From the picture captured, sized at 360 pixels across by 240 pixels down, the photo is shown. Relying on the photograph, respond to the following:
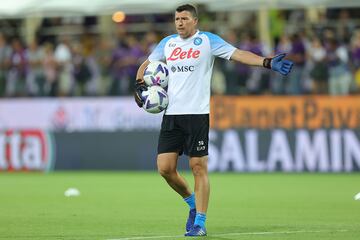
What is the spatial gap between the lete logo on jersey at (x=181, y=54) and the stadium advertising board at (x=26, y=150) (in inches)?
587

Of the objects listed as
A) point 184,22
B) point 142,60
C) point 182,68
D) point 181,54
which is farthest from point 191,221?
point 142,60

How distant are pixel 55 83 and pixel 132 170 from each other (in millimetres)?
3456

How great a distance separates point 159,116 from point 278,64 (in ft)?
47.8

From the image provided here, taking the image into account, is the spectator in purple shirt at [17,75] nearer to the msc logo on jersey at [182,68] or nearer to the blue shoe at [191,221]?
the msc logo on jersey at [182,68]

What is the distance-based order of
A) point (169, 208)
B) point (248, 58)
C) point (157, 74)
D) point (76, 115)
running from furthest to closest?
1. point (76, 115)
2. point (169, 208)
3. point (157, 74)
4. point (248, 58)

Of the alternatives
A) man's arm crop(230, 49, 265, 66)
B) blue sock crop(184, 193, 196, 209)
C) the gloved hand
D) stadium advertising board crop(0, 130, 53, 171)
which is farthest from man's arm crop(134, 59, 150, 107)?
stadium advertising board crop(0, 130, 53, 171)

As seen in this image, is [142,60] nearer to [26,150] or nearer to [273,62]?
[26,150]

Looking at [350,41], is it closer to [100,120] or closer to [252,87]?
[252,87]

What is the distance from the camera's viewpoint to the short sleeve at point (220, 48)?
11.5 metres

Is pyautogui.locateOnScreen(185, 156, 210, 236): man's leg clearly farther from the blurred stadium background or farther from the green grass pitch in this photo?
the blurred stadium background

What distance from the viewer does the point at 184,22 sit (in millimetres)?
11422

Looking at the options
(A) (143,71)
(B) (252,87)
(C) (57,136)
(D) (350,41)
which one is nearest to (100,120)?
(C) (57,136)

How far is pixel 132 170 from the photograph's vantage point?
25906 millimetres

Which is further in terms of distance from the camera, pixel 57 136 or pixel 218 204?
pixel 57 136
